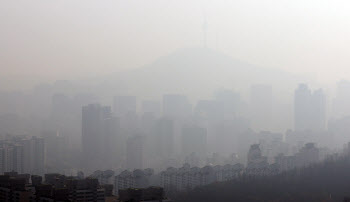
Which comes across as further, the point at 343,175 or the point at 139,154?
the point at 139,154

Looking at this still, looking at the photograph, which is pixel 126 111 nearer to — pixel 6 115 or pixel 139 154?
pixel 139 154

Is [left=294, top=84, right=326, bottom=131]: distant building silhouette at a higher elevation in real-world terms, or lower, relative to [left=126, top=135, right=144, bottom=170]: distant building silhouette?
higher

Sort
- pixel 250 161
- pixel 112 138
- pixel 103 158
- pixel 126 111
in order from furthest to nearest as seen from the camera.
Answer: pixel 126 111 < pixel 112 138 < pixel 103 158 < pixel 250 161

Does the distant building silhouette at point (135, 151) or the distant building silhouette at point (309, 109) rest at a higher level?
the distant building silhouette at point (309, 109)

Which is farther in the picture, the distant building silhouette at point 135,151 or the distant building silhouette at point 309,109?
the distant building silhouette at point 309,109

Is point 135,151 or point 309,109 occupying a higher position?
point 309,109

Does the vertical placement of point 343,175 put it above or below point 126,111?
below

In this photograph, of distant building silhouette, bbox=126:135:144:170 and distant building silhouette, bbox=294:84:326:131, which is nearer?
distant building silhouette, bbox=126:135:144:170

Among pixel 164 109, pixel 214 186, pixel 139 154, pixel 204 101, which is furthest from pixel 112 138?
pixel 214 186

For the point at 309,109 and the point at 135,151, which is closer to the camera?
the point at 135,151

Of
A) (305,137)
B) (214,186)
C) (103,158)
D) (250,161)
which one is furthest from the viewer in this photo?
(305,137)

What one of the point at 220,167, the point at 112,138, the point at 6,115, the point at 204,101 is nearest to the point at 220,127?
the point at 204,101
